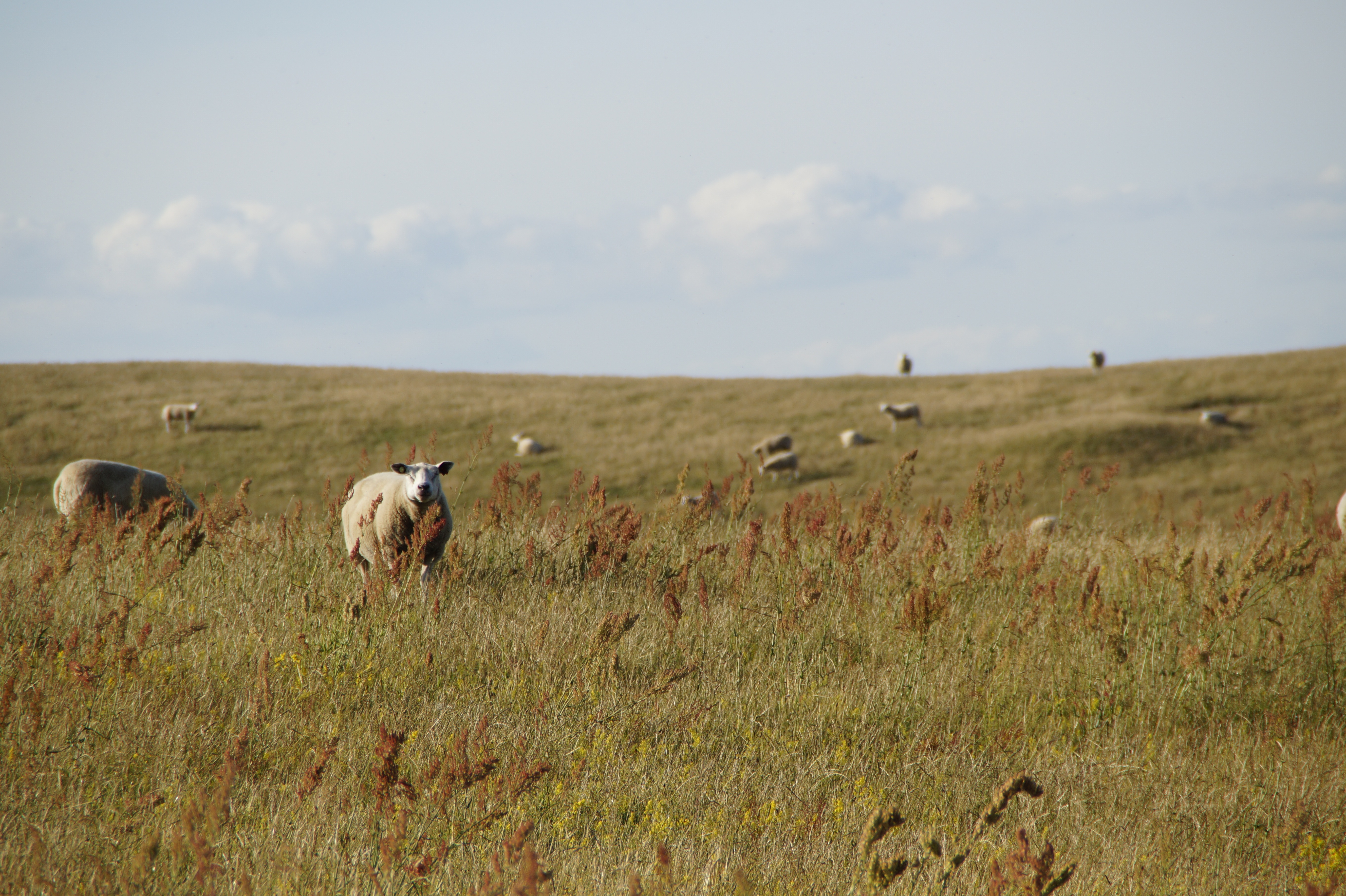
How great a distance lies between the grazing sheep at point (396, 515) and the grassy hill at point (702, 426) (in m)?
20.7

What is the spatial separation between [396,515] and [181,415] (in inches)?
1366

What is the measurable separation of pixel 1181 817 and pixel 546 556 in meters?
4.38

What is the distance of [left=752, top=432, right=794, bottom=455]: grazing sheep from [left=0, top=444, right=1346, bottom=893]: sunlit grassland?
27137 mm

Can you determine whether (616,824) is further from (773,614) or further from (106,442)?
(106,442)

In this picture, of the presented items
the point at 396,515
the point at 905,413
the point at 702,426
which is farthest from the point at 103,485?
the point at 905,413

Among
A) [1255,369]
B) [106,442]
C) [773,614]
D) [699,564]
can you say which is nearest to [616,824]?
[773,614]

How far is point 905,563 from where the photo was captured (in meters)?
6.38

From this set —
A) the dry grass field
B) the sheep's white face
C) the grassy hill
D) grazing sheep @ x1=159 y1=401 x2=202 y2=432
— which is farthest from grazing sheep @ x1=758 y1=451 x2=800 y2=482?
the sheep's white face

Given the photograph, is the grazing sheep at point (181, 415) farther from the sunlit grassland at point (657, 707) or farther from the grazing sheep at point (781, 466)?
the sunlit grassland at point (657, 707)

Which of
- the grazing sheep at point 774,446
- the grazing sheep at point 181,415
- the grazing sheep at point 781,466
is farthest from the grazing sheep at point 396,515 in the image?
the grazing sheep at point 181,415

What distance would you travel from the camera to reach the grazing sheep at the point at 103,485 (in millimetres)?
10656

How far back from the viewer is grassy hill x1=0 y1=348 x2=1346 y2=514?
101 feet

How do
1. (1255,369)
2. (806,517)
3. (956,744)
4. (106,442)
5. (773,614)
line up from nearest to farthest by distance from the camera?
(956,744)
(773,614)
(806,517)
(106,442)
(1255,369)

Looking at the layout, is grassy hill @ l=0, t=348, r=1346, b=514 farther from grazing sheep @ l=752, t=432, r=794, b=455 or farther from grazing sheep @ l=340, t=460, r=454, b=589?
grazing sheep @ l=340, t=460, r=454, b=589
